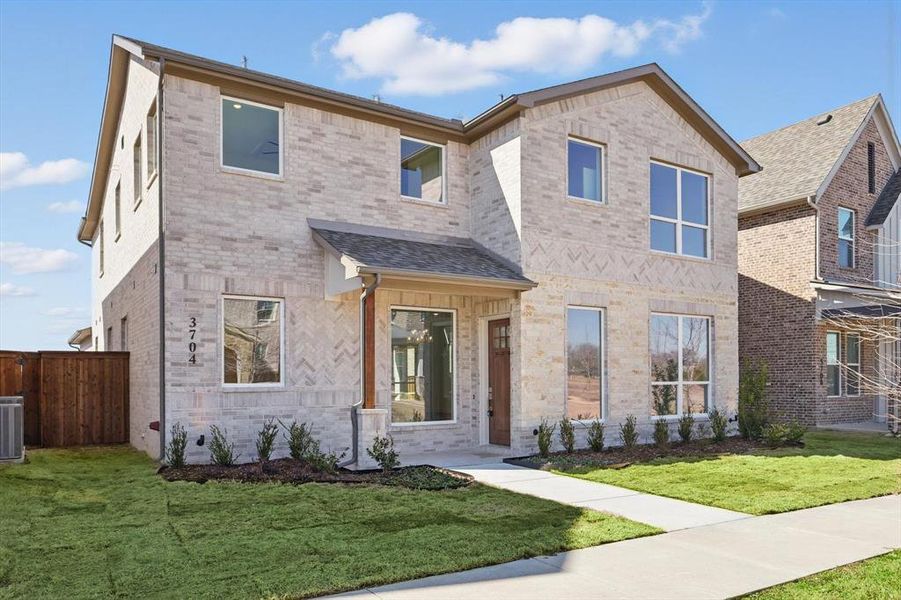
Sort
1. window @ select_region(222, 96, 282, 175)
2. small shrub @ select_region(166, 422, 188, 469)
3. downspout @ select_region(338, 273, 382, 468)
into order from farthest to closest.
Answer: window @ select_region(222, 96, 282, 175) → downspout @ select_region(338, 273, 382, 468) → small shrub @ select_region(166, 422, 188, 469)

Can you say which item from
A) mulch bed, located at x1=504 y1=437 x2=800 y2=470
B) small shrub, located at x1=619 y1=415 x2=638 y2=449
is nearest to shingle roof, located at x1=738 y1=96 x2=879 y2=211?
mulch bed, located at x1=504 y1=437 x2=800 y2=470

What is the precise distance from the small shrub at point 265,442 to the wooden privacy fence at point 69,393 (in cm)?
489

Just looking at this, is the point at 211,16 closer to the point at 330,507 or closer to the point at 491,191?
the point at 491,191

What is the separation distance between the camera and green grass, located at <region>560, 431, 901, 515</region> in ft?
28.5

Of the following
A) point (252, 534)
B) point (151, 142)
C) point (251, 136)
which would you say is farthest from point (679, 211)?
point (252, 534)

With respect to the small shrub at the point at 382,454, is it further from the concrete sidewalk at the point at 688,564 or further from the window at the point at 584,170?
the window at the point at 584,170

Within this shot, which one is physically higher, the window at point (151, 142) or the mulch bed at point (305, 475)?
the window at point (151, 142)

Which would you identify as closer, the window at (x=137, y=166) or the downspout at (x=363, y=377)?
the downspout at (x=363, y=377)

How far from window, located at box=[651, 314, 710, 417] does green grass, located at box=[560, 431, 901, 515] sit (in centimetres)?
241

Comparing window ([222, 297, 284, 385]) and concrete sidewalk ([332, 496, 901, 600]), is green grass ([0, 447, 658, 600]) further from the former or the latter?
window ([222, 297, 284, 385])

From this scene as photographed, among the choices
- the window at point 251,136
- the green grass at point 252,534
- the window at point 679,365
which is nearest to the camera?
the green grass at point 252,534

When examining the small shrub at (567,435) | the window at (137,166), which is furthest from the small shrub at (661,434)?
the window at (137,166)

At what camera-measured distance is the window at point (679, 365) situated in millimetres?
14883

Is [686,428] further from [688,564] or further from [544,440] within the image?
[688,564]
